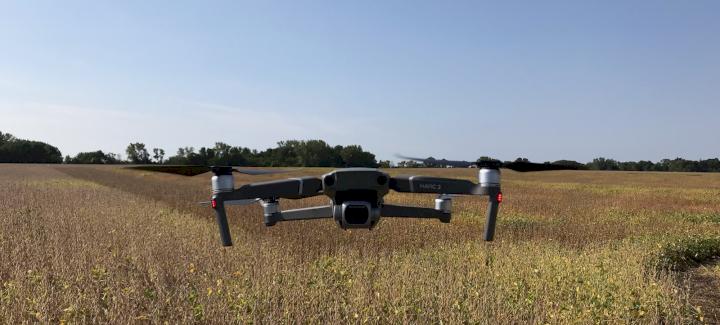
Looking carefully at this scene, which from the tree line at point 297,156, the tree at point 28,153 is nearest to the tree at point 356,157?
the tree line at point 297,156

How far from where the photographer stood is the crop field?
664 centimetres

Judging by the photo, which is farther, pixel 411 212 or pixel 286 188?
pixel 411 212

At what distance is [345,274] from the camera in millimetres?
8438

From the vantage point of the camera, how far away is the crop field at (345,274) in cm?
664

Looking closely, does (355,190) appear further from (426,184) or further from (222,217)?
(222,217)

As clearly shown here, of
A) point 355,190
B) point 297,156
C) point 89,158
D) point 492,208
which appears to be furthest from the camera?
point 89,158

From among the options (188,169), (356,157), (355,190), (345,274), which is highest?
(356,157)

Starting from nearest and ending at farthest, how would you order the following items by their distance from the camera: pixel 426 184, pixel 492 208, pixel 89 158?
pixel 426 184
pixel 492 208
pixel 89 158

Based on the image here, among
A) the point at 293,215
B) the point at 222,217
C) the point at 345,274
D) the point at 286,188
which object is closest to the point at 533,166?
the point at 286,188

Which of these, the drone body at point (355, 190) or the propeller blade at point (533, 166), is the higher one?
the propeller blade at point (533, 166)

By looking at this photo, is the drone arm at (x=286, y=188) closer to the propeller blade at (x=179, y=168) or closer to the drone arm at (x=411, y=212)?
the propeller blade at (x=179, y=168)

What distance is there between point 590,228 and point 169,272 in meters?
13.1

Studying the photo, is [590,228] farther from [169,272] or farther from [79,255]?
[79,255]

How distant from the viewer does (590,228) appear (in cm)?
1567
